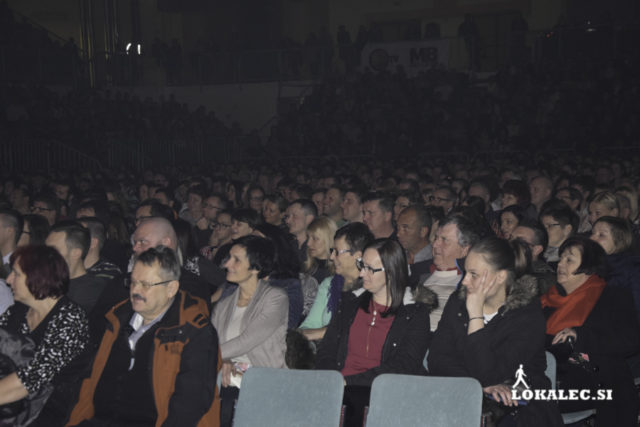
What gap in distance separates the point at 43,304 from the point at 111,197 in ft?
19.7

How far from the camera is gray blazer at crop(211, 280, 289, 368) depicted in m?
4.09

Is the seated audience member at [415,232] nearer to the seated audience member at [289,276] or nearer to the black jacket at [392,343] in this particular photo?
the seated audience member at [289,276]

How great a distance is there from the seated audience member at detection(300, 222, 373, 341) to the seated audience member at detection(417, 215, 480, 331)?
503mm

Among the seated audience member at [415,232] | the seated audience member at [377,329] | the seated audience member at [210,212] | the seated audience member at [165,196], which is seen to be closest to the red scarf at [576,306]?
the seated audience member at [377,329]

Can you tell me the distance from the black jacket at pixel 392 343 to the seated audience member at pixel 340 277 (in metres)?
0.49

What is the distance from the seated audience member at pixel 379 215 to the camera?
6629 millimetres

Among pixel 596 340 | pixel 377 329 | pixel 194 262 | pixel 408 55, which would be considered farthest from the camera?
pixel 408 55

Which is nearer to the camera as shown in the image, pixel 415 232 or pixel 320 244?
pixel 320 244

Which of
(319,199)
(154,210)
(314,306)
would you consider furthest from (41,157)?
(314,306)

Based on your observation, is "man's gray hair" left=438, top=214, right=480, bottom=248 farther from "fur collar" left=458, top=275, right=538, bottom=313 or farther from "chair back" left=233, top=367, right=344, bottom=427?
"chair back" left=233, top=367, right=344, bottom=427

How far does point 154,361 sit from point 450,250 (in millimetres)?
2237

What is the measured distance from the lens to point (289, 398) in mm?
3209

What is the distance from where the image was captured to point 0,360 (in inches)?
134

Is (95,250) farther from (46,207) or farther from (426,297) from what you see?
(426,297)
